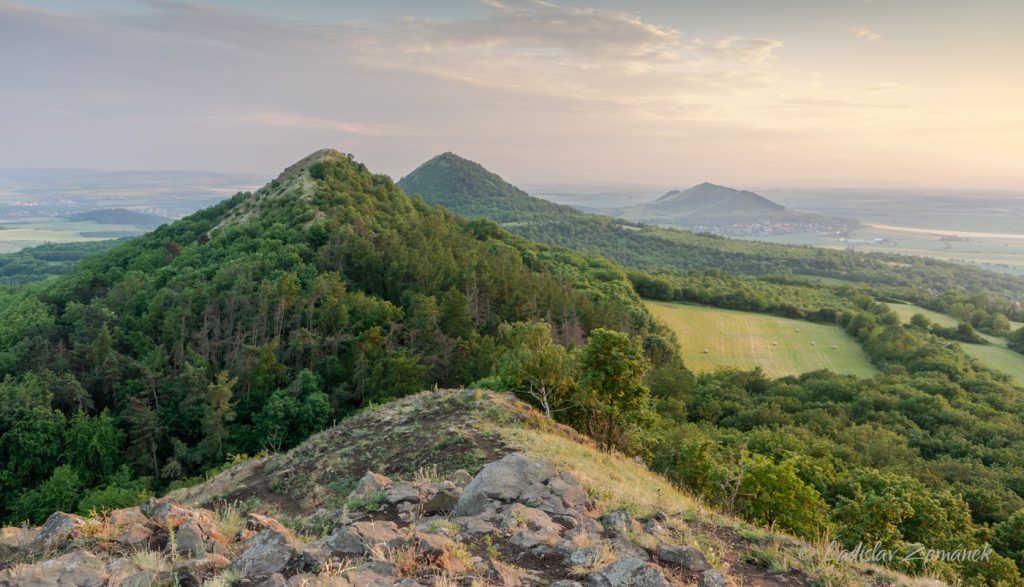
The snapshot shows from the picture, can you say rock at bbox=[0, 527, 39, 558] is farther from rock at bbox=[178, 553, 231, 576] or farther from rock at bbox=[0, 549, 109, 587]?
rock at bbox=[178, 553, 231, 576]

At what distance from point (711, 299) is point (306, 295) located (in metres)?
97.0

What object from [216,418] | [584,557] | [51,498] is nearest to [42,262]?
[51,498]

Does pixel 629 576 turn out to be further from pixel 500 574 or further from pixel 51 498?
pixel 51 498

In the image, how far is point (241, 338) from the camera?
53469 mm

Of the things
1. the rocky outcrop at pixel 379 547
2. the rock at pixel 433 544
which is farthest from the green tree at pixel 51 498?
the rock at pixel 433 544

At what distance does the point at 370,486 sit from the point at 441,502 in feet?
8.81

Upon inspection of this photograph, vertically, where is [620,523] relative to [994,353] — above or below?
above

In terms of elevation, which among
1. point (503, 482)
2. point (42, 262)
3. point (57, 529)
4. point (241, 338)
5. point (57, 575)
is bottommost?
point (42, 262)

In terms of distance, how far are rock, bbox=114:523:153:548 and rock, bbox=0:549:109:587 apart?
1.07m

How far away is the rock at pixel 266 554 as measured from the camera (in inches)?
329

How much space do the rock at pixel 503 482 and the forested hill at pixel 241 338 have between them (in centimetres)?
3380

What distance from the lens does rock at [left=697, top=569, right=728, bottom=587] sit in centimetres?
875

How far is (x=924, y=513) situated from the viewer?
25.7 metres

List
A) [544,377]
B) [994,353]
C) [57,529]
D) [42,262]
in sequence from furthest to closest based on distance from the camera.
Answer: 1. [42,262]
2. [994,353]
3. [544,377]
4. [57,529]
